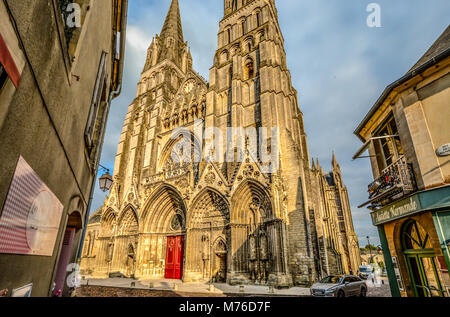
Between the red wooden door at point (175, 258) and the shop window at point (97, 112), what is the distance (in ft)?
34.1

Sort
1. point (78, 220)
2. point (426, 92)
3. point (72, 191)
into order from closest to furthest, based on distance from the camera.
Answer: point (72, 191) → point (426, 92) → point (78, 220)

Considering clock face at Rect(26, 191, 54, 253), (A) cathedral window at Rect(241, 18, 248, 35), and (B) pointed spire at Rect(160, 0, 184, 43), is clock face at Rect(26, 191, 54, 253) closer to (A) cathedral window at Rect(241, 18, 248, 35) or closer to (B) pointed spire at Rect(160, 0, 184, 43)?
(A) cathedral window at Rect(241, 18, 248, 35)

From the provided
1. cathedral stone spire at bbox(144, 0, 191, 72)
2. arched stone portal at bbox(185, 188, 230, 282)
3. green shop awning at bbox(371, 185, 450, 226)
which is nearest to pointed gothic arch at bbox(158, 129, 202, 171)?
→ arched stone portal at bbox(185, 188, 230, 282)

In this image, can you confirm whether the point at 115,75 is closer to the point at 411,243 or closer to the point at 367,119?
the point at 367,119

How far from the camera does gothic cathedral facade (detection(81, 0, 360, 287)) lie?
40.1 feet

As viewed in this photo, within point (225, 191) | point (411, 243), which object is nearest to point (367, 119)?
point (411, 243)

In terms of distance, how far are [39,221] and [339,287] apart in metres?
10.0

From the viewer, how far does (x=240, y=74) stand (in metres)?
18.5

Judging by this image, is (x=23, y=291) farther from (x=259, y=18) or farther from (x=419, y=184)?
(x=259, y=18)

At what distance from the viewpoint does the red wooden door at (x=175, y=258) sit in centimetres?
1493

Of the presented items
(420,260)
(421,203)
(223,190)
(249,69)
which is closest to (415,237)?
(420,260)

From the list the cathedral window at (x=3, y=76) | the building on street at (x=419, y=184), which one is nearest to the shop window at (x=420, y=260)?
the building on street at (x=419, y=184)

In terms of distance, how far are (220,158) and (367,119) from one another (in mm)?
9328

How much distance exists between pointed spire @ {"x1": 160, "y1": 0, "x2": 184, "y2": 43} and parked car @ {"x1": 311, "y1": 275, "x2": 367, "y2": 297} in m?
31.5
